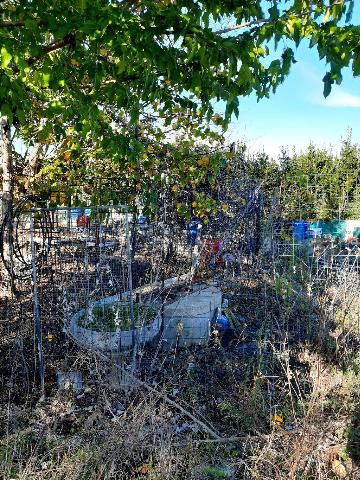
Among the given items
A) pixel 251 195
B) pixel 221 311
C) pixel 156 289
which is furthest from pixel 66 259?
pixel 251 195

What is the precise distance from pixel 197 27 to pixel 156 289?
3.53 meters

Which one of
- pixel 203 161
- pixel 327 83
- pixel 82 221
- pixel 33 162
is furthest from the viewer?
pixel 33 162

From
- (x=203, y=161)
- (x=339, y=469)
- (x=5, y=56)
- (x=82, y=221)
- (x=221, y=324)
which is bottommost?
(x=339, y=469)

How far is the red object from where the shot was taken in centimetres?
461

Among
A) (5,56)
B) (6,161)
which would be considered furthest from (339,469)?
(6,161)

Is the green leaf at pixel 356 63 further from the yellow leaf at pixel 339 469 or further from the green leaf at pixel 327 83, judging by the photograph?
the yellow leaf at pixel 339 469

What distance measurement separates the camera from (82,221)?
16.0 ft

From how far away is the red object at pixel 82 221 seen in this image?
461 centimetres

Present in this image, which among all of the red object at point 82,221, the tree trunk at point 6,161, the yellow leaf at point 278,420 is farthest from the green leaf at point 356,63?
the tree trunk at point 6,161

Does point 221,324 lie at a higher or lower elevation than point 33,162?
lower

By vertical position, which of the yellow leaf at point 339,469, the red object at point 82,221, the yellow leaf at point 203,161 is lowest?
the yellow leaf at point 339,469

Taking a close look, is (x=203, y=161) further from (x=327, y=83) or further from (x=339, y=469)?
(x=339, y=469)

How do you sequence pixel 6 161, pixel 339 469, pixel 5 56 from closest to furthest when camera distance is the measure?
pixel 5 56 < pixel 339 469 < pixel 6 161

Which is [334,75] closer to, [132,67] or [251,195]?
[132,67]
